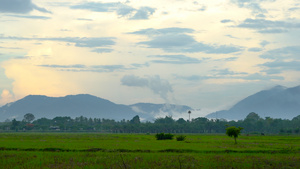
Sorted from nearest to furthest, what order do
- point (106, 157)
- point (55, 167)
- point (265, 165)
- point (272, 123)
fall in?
point (55, 167) < point (265, 165) < point (106, 157) < point (272, 123)

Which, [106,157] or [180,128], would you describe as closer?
[106,157]

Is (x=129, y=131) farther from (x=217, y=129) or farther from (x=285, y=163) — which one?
(x=285, y=163)

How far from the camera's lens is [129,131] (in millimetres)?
193625

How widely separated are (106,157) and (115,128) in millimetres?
161971

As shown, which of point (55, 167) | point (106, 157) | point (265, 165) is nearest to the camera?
point (55, 167)

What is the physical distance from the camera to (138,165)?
3312cm

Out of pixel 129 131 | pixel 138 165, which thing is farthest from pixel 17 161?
pixel 129 131

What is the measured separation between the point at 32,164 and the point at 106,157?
820 centimetres

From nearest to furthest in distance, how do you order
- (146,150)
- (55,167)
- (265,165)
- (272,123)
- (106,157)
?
(55,167) < (265,165) < (106,157) < (146,150) < (272,123)

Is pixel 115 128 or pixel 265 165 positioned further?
pixel 115 128

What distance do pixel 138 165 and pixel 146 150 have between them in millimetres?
14451

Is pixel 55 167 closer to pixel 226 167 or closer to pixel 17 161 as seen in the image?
pixel 17 161

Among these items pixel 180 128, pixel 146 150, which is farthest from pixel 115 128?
pixel 146 150

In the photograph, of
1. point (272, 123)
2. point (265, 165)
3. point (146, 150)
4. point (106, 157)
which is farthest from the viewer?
point (272, 123)
